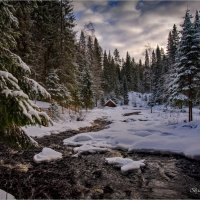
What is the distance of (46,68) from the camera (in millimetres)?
28703

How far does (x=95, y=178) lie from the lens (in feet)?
24.1

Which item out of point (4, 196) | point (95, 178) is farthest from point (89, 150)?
point (4, 196)

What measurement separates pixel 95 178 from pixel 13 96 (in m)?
3.78

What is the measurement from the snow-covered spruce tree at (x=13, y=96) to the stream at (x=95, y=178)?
1342mm

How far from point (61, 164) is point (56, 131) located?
910 cm

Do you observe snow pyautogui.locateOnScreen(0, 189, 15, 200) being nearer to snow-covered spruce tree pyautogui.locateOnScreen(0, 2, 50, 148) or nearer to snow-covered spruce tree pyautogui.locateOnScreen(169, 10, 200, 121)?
snow-covered spruce tree pyautogui.locateOnScreen(0, 2, 50, 148)

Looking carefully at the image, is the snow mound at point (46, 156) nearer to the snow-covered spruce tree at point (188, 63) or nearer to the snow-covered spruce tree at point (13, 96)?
the snow-covered spruce tree at point (13, 96)

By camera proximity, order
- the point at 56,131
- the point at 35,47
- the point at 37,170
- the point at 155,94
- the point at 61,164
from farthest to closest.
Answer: the point at 155,94, the point at 35,47, the point at 56,131, the point at 61,164, the point at 37,170

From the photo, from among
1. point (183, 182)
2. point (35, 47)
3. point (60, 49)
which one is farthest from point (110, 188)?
point (60, 49)

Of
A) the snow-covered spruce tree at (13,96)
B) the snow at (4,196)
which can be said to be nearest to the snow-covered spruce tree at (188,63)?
the snow-covered spruce tree at (13,96)

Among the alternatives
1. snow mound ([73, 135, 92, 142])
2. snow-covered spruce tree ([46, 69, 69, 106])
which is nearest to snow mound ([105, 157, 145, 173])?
snow mound ([73, 135, 92, 142])

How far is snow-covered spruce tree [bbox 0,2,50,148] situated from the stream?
134 cm

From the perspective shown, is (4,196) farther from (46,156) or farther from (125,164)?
(125,164)

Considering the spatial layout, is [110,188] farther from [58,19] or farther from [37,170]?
[58,19]
